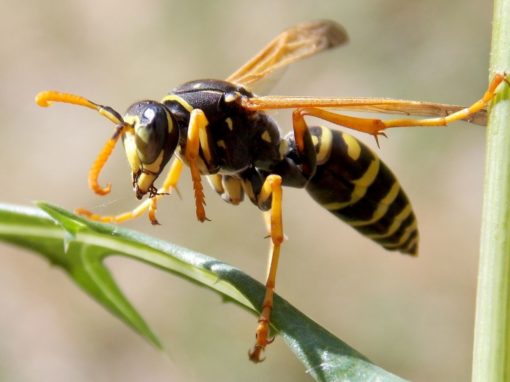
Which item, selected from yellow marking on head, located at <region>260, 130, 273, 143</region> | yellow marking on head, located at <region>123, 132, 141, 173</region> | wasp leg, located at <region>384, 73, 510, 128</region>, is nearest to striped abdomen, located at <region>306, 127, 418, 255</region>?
yellow marking on head, located at <region>260, 130, 273, 143</region>

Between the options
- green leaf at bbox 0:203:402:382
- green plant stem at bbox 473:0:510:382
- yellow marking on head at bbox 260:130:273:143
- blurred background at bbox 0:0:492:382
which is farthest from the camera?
blurred background at bbox 0:0:492:382

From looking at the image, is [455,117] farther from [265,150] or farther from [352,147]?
[265,150]

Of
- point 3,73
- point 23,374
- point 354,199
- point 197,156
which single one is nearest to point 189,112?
point 197,156

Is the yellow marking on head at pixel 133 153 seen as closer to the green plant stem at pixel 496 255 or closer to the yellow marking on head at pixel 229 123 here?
the yellow marking on head at pixel 229 123

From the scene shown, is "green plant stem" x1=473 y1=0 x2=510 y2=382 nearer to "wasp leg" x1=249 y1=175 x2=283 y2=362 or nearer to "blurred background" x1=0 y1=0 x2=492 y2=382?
"wasp leg" x1=249 y1=175 x2=283 y2=362

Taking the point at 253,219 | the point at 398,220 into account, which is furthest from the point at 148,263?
the point at 253,219

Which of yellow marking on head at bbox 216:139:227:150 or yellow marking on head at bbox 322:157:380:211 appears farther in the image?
yellow marking on head at bbox 322:157:380:211

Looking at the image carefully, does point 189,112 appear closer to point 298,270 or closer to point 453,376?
point 453,376
